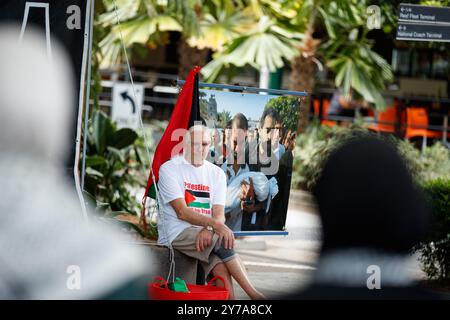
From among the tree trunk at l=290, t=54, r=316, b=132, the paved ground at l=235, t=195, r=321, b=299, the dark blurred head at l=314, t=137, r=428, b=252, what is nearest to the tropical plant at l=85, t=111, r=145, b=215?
the paved ground at l=235, t=195, r=321, b=299

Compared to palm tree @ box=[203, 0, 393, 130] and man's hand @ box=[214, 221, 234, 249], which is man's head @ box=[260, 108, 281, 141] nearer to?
man's hand @ box=[214, 221, 234, 249]

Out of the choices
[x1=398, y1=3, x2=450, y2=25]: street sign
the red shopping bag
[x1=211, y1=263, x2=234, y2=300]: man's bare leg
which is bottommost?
the red shopping bag

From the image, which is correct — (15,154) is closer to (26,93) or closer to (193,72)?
(26,93)

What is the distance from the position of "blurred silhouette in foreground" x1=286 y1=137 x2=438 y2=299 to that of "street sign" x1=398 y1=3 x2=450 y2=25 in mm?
2592

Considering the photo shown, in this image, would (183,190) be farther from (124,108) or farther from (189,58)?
(189,58)

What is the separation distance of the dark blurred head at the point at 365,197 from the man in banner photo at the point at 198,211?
4.60 ft

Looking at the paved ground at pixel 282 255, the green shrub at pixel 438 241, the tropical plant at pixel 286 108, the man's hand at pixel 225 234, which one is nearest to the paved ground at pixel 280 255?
the paved ground at pixel 282 255

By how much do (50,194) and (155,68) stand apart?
838 inches

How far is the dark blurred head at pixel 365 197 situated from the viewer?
4652 millimetres

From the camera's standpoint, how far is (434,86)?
23.2m

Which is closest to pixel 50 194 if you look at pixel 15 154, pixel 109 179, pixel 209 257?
pixel 15 154

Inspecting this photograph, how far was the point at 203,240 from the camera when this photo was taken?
619 centimetres

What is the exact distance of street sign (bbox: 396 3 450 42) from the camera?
7379mm

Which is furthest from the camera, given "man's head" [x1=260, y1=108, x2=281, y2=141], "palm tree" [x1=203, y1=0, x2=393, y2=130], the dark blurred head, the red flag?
"palm tree" [x1=203, y1=0, x2=393, y2=130]
